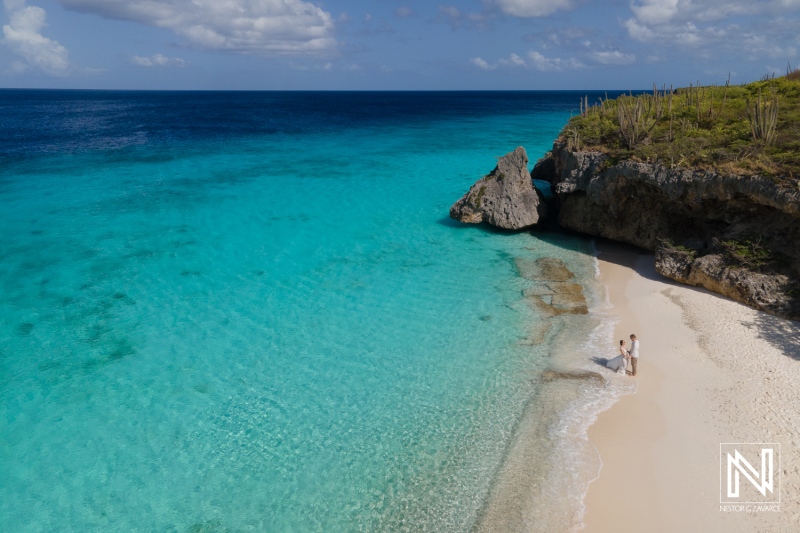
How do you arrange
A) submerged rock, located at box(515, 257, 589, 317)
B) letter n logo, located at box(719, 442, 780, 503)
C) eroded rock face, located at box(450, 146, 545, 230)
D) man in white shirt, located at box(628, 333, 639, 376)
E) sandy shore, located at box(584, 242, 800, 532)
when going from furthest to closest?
eroded rock face, located at box(450, 146, 545, 230)
submerged rock, located at box(515, 257, 589, 317)
man in white shirt, located at box(628, 333, 639, 376)
letter n logo, located at box(719, 442, 780, 503)
sandy shore, located at box(584, 242, 800, 532)

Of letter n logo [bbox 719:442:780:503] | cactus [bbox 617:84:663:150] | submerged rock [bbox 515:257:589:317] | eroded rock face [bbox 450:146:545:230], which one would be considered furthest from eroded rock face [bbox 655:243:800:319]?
eroded rock face [bbox 450:146:545:230]

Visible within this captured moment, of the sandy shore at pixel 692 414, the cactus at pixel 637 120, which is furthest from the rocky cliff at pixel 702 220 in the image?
the cactus at pixel 637 120

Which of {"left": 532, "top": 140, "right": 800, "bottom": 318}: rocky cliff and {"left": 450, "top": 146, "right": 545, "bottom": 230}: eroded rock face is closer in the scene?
{"left": 532, "top": 140, "right": 800, "bottom": 318}: rocky cliff

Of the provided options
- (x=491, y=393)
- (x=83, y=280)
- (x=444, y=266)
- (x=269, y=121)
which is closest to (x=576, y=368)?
(x=491, y=393)

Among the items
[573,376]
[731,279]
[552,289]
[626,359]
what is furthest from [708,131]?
[573,376]

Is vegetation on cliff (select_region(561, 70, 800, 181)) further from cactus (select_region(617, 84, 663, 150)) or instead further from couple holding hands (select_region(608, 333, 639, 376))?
couple holding hands (select_region(608, 333, 639, 376))

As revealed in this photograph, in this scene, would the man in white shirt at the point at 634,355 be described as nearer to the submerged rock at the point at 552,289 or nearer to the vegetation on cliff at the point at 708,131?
the submerged rock at the point at 552,289

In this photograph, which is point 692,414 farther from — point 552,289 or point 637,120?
point 637,120

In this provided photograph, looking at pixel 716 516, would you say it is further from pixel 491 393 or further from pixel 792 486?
pixel 491 393
